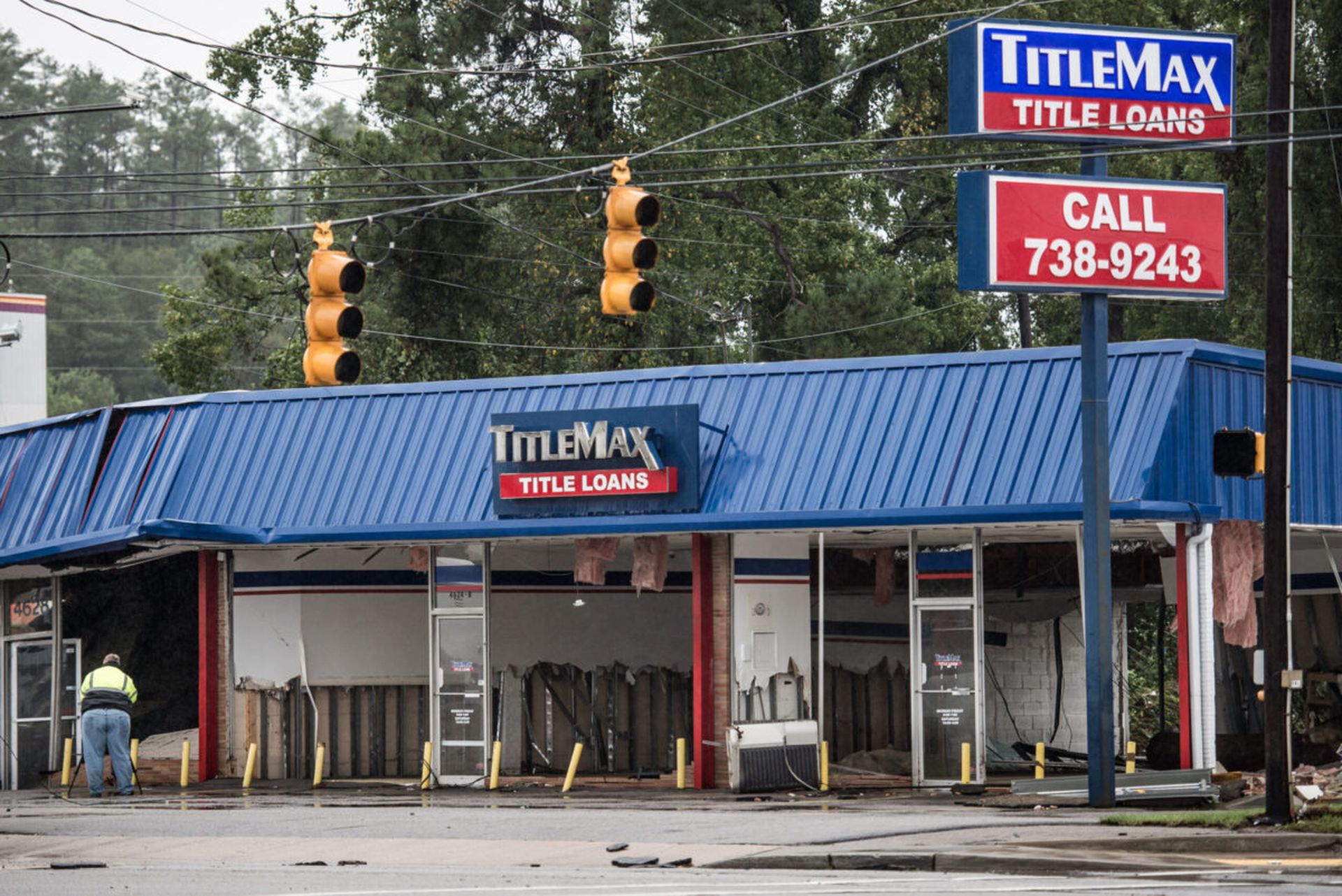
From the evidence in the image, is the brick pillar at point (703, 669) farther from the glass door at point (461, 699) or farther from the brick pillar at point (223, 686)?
the brick pillar at point (223, 686)

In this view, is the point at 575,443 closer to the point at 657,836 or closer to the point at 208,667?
the point at 208,667

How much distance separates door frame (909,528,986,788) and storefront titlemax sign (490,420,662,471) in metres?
3.59

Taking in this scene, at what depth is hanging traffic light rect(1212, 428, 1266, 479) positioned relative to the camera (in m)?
19.6

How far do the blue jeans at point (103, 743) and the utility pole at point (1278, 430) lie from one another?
1548cm

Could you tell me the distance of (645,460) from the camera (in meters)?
25.8

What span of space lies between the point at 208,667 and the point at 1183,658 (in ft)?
44.9

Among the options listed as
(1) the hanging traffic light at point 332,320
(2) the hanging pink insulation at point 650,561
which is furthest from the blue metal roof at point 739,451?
(1) the hanging traffic light at point 332,320

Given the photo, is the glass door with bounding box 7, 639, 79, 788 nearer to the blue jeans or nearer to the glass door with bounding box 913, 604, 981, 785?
the blue jeans

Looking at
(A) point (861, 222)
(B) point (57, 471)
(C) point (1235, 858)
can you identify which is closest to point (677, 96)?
(A) point (861, 222)

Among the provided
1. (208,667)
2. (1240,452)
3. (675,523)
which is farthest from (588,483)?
(1240,452)

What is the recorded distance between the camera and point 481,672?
28.1 meters

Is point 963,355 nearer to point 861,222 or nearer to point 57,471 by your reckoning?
point 57,471

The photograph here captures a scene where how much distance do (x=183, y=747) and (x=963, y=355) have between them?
40.8ft

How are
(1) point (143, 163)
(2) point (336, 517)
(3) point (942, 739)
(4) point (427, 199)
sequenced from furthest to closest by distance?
(1) point (143, 163), (4) point (427, 199), (2) point (336, 517), (3) point (942, 739)
